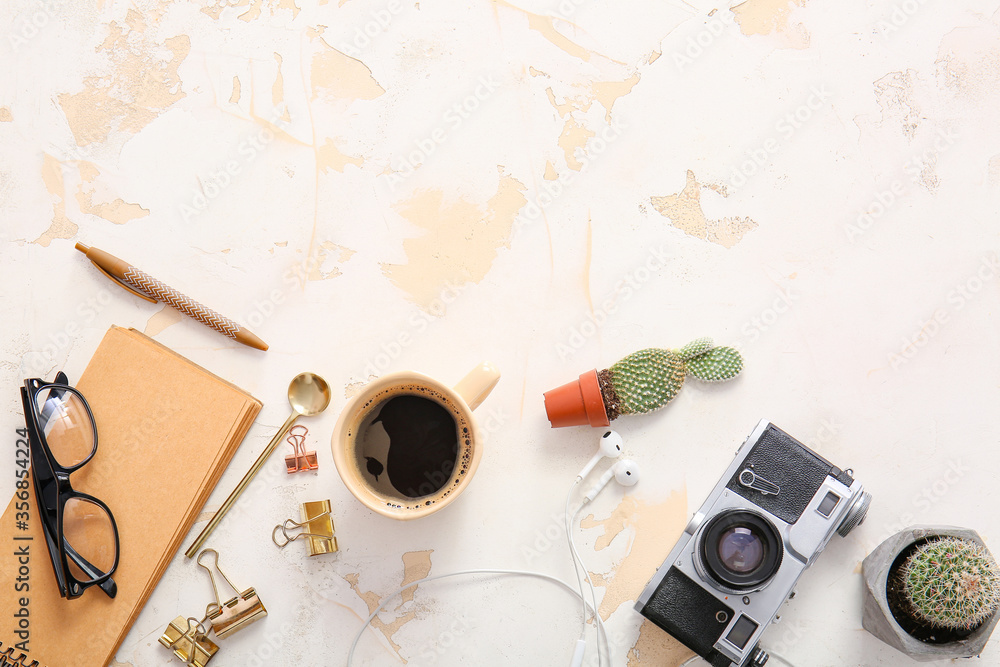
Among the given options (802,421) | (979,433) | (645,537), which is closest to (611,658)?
(645,537)

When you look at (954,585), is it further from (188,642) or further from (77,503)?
(77,503)

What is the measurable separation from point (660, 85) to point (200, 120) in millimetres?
829

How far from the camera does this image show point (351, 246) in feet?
3.66

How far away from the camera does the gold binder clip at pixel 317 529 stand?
3.51 ft

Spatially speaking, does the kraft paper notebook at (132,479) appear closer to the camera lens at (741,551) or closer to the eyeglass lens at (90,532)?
the eyeglass lens at (90,532)

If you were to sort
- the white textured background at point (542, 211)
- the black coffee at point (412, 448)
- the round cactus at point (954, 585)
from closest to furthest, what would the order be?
the round cactus at point (954, 585)
the black coffee at point (412, 448)
the white textured background at point (542, 211)

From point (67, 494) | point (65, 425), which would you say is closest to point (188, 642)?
point (67, 494)

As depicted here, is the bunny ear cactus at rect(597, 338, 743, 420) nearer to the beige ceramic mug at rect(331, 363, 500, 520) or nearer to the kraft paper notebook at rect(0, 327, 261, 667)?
the beige ceramic mug at rect(331, 363, 500, 520)

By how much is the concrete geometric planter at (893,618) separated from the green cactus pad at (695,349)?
0.41m

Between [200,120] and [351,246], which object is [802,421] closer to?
[351,246]

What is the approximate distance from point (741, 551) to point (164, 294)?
104 cm

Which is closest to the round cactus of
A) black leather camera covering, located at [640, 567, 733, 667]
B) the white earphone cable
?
black leather camera covering, located at [640, 567, 733, 667]

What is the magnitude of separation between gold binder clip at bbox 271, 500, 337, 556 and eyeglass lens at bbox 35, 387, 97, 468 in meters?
0.36

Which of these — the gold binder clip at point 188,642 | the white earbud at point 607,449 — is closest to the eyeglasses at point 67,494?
the gold binder clip at point 188,642
